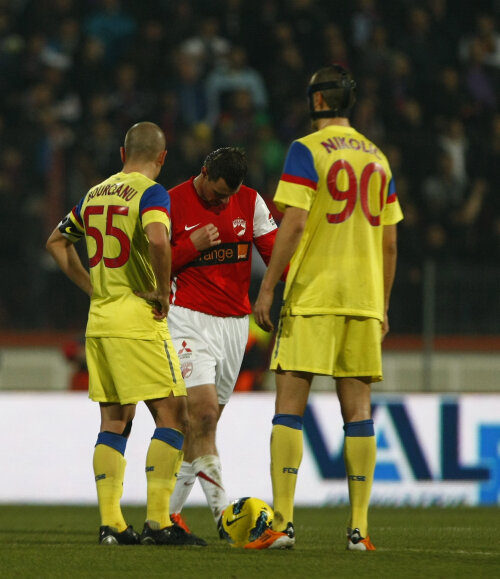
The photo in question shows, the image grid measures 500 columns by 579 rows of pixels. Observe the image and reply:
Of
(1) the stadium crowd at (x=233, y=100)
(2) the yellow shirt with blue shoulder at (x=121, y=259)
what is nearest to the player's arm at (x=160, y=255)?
(2) the yellow shirt with blue shoulder at (x=121, y=259)

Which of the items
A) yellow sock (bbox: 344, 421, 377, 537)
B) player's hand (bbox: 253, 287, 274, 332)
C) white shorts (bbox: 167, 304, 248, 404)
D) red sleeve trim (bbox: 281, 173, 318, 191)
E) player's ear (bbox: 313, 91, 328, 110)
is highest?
player's ear (bbox: 313, 91, 328, 110)

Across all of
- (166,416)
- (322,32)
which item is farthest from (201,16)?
(166,416)

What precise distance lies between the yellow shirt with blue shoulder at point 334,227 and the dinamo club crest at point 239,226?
872 mm

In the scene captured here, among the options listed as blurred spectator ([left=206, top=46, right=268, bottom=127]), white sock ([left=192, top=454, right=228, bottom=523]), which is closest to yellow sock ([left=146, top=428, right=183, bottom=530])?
white sock ([left=192, top=454, right=228, bottom=523])

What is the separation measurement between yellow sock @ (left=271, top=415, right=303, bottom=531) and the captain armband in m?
1.47

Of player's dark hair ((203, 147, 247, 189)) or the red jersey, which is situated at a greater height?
player's dark hair ((203, 147, 247, 189))

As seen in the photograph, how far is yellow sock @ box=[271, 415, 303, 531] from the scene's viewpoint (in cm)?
537

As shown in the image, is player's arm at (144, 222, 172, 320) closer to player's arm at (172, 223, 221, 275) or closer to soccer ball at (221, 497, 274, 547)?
player's arm at (172, 223, 221, 275)

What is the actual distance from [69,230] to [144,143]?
61 centimetres

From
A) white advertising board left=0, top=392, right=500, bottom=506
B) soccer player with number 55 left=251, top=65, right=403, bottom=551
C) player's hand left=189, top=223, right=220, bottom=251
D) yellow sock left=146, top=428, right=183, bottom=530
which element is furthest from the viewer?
white advertising board left=0, top=392, right=500, bottom=506

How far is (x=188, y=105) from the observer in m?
14.1

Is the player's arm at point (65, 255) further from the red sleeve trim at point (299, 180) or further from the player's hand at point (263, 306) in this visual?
the red sleeve trim at point (299, 180)

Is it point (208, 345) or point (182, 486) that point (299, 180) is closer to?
point (208, 345)

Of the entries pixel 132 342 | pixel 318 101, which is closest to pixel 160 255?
pixel 132 342
